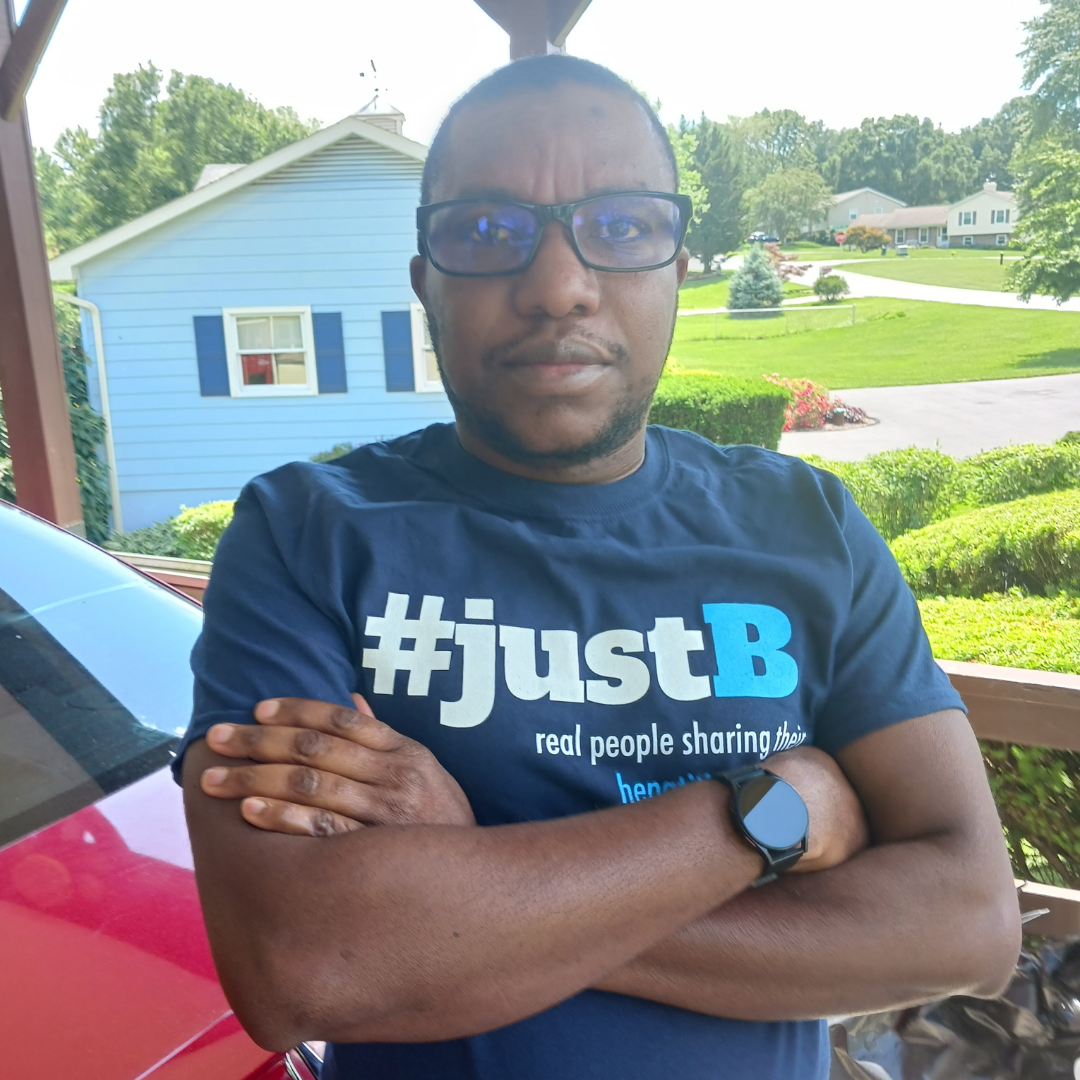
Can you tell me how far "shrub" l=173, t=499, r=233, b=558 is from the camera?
8133 millimetres

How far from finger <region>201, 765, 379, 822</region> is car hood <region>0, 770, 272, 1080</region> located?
14.9 inches

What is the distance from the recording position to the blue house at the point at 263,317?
8.65 m

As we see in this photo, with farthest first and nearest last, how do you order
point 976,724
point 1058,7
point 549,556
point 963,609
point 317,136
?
point 317,136 → point 1058,7 → point 963,609 → point 976,724 → point 549,556

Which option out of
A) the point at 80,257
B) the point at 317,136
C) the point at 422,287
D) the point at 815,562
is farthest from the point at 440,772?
the point at 80,257

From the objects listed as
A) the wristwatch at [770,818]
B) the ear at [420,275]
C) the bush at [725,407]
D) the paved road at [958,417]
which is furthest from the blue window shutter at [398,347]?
the wristwatch at [770,818]

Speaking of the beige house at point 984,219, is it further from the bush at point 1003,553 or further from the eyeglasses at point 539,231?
the eyeglasses at point 539,231

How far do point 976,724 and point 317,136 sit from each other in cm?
816

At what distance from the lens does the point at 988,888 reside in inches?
40.1

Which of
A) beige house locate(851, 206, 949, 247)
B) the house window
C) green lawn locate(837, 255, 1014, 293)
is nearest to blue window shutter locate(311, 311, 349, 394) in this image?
the house window

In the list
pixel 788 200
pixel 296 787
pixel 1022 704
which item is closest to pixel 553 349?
pixel 296 787

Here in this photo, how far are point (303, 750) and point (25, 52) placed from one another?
14.2 feet

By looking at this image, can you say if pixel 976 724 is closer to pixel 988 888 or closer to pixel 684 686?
pixel 988 888

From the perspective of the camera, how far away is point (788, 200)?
4816mm

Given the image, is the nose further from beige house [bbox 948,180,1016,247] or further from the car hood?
beige house [bbox 948,180,1016,247]
